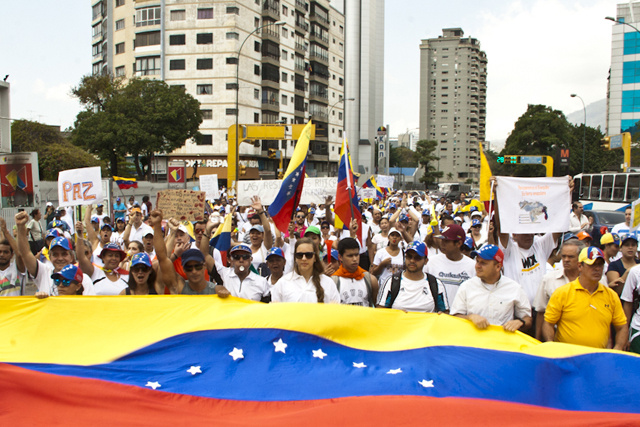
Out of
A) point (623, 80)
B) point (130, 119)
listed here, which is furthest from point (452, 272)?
point (623, 80)

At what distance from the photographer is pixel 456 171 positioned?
145375 mm

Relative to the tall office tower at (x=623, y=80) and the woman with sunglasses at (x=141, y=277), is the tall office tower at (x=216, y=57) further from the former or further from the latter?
the woman with sunglasses at (x=141, y=277)

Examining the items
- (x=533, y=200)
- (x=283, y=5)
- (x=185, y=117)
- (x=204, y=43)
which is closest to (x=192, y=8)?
(x=204, y=43)

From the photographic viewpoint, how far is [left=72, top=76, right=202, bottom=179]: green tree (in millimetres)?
43188

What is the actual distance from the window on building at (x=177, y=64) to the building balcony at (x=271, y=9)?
1061 centimetres

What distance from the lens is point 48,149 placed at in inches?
1596

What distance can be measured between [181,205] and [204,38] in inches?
2026

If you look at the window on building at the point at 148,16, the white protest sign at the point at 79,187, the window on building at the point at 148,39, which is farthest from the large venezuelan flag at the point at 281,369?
the window on building at the point at 148,16

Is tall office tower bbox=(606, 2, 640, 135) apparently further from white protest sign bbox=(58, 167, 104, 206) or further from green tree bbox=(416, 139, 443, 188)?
white protest sign bbox=(58, 167, 104, 206)

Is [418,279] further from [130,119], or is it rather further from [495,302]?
[130,119]

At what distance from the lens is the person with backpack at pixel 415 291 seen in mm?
4863

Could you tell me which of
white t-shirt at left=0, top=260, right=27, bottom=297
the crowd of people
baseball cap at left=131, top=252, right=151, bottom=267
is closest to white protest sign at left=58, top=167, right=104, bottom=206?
the crowd of people

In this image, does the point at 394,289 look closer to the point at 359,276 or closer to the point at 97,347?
the point at 359,276

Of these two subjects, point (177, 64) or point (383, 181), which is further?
point (177, 64)
